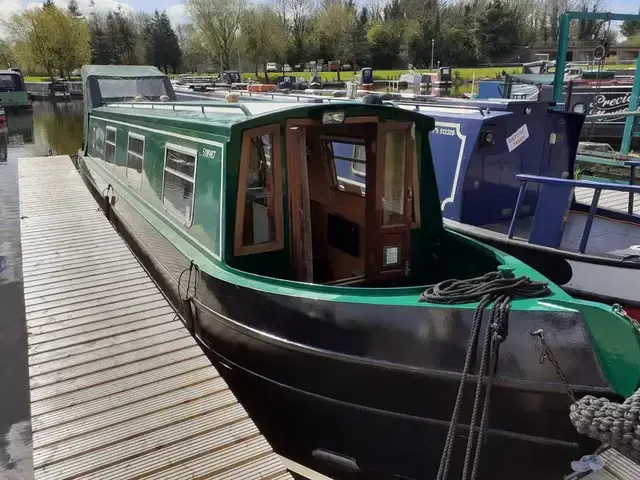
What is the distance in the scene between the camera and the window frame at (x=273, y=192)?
397 cm

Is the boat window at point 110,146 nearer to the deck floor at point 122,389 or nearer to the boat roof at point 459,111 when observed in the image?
Result: the deck floor at point 122,389

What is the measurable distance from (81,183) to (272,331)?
27.8 ft

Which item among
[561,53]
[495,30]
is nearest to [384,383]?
[561,53]

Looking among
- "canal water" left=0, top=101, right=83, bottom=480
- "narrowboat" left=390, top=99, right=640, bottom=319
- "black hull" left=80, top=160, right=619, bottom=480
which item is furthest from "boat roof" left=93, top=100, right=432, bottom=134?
"canal water" left=0, top=101, right=83, bottom=480

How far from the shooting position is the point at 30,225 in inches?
303

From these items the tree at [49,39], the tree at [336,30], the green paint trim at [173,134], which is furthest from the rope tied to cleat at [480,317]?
the tree at [49,39]

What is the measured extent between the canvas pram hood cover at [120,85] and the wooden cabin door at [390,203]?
8.24 meters

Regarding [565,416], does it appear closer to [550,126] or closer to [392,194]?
[392,194]

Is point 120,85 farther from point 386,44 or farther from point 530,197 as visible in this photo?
point 386,44

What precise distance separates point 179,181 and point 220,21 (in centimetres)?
4534

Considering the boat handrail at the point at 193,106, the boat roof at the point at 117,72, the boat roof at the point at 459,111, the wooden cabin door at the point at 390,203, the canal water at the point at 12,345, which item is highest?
the boat roof at the point at 117,72

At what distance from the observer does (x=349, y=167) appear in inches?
225

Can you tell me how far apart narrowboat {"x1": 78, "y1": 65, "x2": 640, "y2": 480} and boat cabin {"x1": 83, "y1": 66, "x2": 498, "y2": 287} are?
0.05 feet

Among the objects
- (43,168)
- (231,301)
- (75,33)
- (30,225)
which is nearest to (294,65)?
(75,33)
